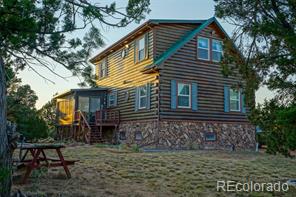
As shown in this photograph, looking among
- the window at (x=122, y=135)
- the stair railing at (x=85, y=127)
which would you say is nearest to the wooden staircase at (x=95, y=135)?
the stair railing at (x=85, y=127)

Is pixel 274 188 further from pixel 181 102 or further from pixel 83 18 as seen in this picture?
pixel 181 102

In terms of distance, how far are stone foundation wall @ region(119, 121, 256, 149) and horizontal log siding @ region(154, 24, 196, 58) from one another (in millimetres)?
4069

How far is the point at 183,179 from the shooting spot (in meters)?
7.64

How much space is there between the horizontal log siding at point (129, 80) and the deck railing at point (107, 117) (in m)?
0.45

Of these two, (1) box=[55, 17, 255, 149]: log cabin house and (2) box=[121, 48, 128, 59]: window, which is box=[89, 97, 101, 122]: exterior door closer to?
(1) box=[55, 17, 255, 149]: log cabin house

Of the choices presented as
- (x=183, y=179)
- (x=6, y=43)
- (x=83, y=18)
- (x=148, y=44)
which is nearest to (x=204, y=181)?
(x=183, y=179)

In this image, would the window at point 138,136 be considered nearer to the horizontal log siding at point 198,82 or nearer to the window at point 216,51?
the horizontal log siding at point 198,82

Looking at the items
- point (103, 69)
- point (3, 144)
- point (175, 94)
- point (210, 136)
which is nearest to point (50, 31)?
point (3, 144)

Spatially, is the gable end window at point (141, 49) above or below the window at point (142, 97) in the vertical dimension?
above

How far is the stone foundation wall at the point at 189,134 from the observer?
53.5ft

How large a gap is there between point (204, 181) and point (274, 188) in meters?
1.58

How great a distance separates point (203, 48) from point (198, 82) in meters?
2.16

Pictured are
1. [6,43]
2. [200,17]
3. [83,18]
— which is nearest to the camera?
[83,18]

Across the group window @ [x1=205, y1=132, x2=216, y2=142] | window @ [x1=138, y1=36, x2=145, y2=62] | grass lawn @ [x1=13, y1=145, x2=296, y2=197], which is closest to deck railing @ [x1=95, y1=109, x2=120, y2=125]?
window @ [x1=138, y1=36, x2=145, y2=62]
